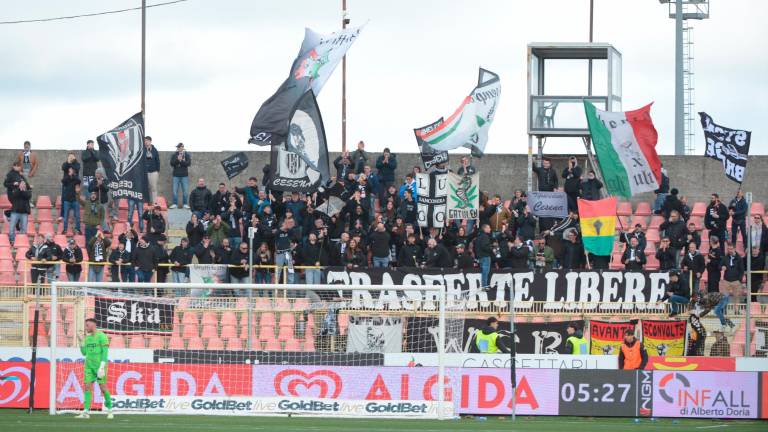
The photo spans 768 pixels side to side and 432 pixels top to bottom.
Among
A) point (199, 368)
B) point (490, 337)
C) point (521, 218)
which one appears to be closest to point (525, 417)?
point (490, 337)

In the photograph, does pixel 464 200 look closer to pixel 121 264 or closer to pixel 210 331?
pixel 210 331

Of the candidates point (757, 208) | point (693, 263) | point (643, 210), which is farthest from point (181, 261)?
point (757, 208)

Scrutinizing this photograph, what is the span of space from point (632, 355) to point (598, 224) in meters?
6.51

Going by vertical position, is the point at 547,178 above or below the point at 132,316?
above

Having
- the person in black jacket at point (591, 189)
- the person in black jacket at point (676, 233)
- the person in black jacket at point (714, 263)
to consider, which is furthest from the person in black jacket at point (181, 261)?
the person in black jacket at point (714, 263)

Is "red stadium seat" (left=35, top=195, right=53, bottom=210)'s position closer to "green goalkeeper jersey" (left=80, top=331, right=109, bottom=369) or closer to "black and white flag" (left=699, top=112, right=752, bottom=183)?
"green goalkeeper jersey" (left=80, top=331, right=109, bottom=369)

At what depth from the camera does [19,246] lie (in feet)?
110

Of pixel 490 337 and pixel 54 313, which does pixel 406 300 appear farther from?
pixel 54 313

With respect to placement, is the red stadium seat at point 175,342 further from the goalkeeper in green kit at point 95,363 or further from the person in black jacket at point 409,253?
the person in black jacket at point 409,253

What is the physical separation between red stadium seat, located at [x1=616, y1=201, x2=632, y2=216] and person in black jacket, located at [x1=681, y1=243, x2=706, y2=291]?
19.8 ft

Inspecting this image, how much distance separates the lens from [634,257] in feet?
98.8

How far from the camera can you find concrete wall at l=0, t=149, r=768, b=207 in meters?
37.3

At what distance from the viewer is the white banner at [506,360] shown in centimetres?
2561

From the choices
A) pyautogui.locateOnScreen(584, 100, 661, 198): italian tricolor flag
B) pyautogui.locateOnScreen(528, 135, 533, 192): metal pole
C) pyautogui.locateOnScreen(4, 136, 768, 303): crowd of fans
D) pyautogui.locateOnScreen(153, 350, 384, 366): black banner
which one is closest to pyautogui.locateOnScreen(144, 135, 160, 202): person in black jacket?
pyautogui.locateOnScreen(4, 136, 768, 303): crowd of fans
